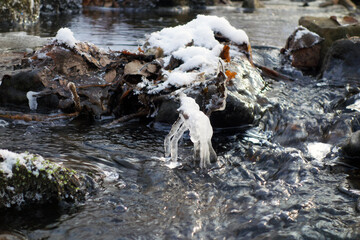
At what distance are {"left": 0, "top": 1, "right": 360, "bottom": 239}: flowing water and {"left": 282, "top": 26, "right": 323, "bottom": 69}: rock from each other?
2127 millimetres

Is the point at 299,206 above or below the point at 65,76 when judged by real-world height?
below

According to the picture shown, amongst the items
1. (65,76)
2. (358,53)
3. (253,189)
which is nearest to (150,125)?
(65,76)

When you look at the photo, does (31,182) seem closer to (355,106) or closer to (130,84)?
(130,84)

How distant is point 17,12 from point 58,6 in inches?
177

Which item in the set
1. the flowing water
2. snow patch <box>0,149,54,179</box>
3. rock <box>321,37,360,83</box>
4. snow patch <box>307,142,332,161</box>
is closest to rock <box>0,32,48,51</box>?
the flowing water

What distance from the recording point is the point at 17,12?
12820 mm

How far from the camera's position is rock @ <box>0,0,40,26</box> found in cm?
1246

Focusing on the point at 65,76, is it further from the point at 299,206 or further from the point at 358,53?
the point at 358,53

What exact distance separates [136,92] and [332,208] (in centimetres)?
286

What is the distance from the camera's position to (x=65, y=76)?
5289mm

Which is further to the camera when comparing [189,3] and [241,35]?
[189,3]

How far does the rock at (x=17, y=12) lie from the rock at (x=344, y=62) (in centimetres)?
1017

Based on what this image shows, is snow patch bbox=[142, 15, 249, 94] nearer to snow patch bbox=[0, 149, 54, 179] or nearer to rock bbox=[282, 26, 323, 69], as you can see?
rock bbox=[282, 26, 323, 69]

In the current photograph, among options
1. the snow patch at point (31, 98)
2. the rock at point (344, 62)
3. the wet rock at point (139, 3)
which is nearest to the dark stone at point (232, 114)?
the snow patch at point (31, 98)
